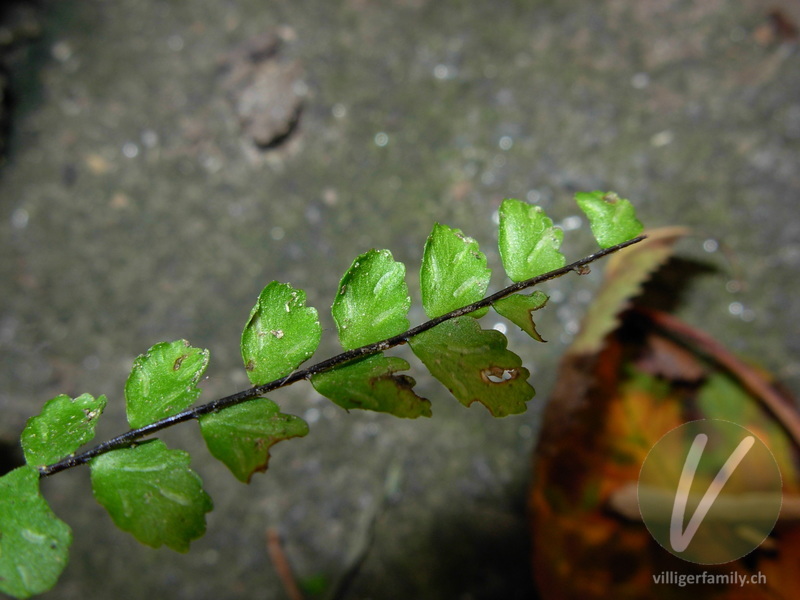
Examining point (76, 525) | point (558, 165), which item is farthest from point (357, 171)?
point (76, 525)

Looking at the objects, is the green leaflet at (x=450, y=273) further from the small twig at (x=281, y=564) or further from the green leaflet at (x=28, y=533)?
the small twig at (x=281, y=564)

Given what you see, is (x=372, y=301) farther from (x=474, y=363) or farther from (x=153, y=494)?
(x=153, y=494)

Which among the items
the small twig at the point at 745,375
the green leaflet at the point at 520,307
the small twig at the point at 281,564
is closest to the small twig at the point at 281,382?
the green leaflet at the point at 520,307

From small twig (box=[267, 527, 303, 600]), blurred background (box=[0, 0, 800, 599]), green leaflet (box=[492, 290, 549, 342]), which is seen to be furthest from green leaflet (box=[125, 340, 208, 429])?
small twig (box=[267, 527, 303, 600])

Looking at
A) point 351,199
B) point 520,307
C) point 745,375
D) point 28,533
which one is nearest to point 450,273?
point 520,307

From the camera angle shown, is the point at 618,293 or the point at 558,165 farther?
the point at 558,165

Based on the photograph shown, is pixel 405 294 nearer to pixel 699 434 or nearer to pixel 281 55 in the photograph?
pixel 699 434

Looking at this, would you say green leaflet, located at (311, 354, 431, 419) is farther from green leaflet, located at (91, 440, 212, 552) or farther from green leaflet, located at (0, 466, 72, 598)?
green leaflet, located at (0, 466, 72, 598)

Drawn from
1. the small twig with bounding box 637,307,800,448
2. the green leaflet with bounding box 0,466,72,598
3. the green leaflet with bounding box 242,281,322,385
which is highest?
the green leaflet with bounding box 242,281,322,385
